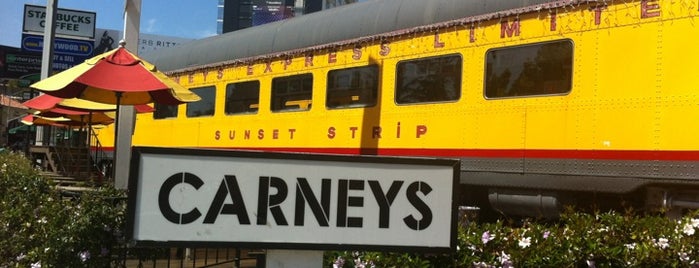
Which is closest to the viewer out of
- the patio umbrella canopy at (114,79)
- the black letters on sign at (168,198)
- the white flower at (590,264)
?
the black letters on sign at (168,198)

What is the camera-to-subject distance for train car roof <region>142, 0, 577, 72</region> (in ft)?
23.2

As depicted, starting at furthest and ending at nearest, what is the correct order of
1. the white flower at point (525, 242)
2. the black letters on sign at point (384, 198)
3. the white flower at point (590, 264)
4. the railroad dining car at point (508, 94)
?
the railroad dining car at point (508, 94) → the white flower at point (525, 242) → the white flower at point (590, 264) → the black letters on sign at point (384, 198)

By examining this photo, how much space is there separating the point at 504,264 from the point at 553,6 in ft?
12.0

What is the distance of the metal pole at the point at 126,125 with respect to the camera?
733 cm

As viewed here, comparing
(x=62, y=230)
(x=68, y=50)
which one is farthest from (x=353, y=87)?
(x=68, y=50)

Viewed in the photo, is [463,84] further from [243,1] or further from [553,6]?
[243,1]

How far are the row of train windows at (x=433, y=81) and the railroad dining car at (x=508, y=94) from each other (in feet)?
0.05

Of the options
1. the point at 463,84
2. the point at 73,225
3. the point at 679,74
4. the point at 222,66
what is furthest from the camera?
the point at 222,66

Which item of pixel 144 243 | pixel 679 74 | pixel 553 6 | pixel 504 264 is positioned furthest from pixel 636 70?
pixel 144 243

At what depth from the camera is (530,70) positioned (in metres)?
6.39

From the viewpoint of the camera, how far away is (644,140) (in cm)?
560

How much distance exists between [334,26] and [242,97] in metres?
2.03

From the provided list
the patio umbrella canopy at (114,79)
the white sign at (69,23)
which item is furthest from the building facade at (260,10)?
the patio umbrella canopy at (114,79)

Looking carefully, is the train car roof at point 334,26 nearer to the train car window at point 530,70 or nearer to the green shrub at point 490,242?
the train car window at point 530,70
